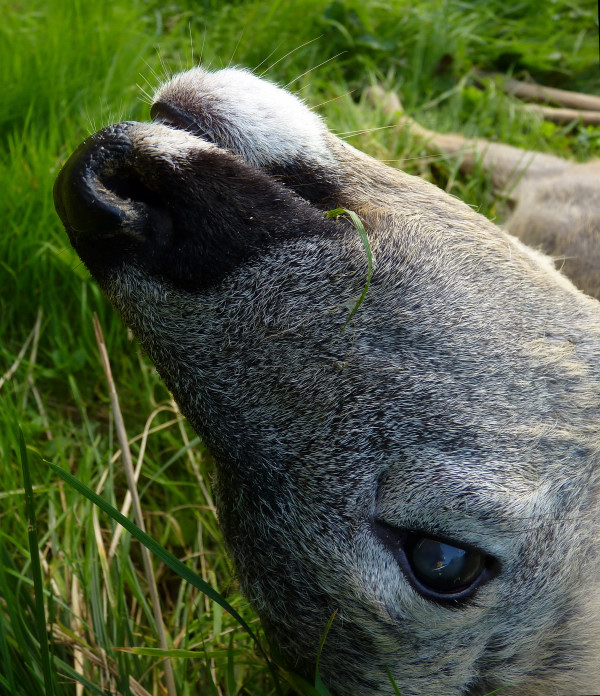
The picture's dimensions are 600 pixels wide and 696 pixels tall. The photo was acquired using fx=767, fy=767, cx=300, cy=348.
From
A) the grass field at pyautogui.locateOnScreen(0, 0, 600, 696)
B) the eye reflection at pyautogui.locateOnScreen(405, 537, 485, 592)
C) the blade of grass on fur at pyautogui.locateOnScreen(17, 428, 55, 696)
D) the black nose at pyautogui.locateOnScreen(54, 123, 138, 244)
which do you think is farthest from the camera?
the grass field at pyautogui.locateOnScreen(0, 0, 600, 696)

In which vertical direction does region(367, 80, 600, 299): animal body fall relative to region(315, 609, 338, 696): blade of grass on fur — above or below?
above

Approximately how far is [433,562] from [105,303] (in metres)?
2.36

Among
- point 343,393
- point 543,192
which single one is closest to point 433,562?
point 343,393

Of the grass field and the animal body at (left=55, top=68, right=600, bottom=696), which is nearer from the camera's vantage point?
the animal body at (left=55, top=68, right=600, bottom=696)

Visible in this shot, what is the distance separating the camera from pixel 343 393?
82.0 inches

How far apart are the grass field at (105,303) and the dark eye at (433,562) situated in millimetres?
651

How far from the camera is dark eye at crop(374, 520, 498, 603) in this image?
6.75 ft

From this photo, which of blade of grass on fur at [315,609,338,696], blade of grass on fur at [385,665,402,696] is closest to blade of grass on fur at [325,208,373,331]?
blade of grass on fur at [315,609,338,696]

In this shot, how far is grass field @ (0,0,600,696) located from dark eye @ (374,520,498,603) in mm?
651

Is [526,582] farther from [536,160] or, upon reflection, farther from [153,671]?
[536,160]

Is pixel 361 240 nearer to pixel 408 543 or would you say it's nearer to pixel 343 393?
pixel 343 393

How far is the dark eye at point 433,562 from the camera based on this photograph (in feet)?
6.75

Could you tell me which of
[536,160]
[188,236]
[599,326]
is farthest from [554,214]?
[188,236]

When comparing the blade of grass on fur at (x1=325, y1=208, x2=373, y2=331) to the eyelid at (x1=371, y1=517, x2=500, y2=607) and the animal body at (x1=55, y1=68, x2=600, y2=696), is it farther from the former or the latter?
the eyelid at (x1=371, y1=517, x2=500, y2=607)
